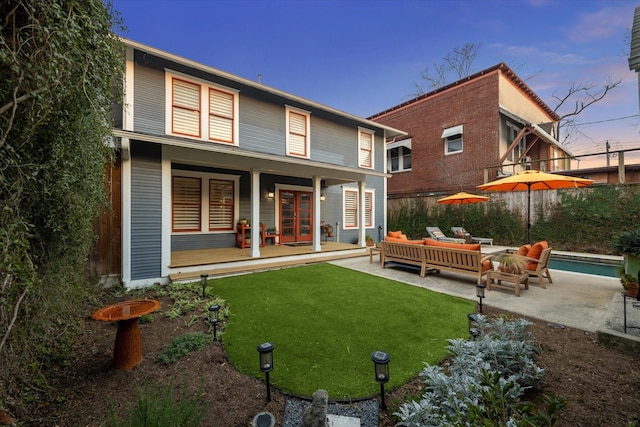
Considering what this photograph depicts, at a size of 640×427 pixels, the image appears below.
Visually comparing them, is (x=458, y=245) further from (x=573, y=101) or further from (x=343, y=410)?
(x=573, y=101)

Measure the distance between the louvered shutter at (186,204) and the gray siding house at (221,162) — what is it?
0.03 m

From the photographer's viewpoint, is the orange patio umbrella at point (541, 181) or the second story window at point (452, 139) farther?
the second story window at point (452, 139)

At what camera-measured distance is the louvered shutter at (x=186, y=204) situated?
26.7 ft

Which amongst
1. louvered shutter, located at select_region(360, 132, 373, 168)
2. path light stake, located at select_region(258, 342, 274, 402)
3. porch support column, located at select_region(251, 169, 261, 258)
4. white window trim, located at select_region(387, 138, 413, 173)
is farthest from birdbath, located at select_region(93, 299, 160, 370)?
white window trim, located at select_region(387, 138, 413, 173)

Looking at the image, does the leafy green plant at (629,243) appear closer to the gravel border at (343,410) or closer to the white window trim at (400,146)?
the gravel border at (343,410)

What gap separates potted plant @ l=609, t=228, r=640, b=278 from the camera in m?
4.59

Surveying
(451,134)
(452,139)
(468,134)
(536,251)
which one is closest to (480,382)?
(536,251)

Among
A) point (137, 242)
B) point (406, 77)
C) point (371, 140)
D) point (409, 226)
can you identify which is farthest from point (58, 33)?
point (406, 77)

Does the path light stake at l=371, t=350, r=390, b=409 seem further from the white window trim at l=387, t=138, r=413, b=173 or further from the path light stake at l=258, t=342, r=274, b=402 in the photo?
the white window trim at l=387, t=138, r=413, b=173

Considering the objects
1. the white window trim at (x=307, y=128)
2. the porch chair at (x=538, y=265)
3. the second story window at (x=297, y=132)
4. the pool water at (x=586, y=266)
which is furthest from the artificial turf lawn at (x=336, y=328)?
the pool water at (x=586, y=266)

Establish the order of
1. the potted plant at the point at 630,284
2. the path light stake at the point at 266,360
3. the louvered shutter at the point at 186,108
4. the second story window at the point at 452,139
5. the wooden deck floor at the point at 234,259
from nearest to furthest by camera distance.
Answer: the path light stake at the point at 266,360 → the potted plant at the point at 630,284 → the wooden deck floor at the point at 234,259 → the louvered shutter at the point at 186,108 → the second story window at the point at 452,139

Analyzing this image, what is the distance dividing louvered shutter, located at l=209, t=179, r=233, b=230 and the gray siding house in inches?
1.3

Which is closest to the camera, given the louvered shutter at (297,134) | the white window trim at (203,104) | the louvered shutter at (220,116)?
the white window trim at (203,104)

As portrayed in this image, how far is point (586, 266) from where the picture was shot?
27.0ft
